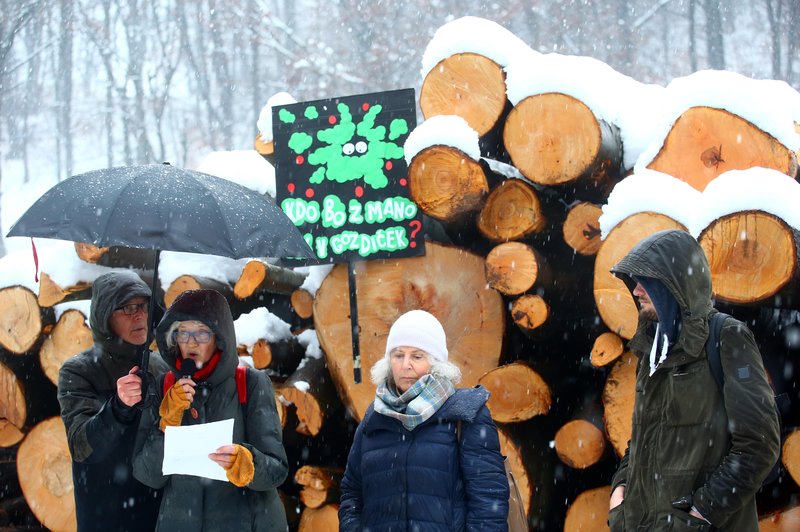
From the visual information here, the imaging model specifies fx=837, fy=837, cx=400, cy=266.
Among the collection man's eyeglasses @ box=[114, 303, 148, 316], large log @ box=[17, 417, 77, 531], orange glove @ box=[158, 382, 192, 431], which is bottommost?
large log @ box=[17, 417, 77, 531]

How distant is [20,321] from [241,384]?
2.73 m

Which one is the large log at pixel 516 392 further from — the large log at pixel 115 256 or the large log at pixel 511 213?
the large log at pixel 115 256

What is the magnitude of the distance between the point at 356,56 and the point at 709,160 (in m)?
15.1

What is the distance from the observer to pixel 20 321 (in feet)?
16.8

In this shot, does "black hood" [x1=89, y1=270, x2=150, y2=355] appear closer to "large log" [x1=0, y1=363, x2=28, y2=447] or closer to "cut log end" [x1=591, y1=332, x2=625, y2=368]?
"cut log end" [x1=591, y1=332, x2=625, y2=368]

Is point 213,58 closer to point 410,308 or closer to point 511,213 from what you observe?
point 410,308

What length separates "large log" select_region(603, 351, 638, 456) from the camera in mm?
3814

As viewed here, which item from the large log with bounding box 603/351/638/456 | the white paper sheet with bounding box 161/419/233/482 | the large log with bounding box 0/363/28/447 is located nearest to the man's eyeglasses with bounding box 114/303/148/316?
the white paper sheet with bounding box 161/419/233/482

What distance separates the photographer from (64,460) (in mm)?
5301

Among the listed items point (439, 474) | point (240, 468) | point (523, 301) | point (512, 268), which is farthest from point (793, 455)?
point (240, 468)

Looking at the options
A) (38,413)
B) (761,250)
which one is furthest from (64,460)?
(761,250)

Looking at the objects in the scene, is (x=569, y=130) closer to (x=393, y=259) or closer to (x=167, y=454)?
(x=393, y=259)

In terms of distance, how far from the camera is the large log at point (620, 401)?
150 inches

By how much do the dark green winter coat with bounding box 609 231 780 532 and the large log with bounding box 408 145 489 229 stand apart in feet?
5.07
